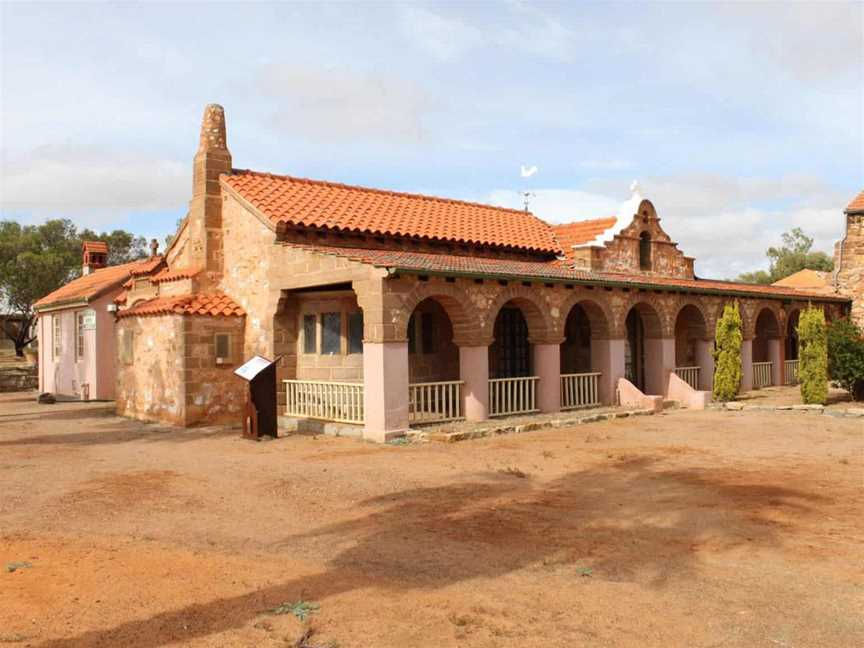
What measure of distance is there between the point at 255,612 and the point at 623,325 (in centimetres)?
1373

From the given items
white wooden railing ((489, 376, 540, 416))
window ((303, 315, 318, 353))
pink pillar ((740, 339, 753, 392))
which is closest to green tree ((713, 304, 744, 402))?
pink pillar ((740, 339, 753, 392))

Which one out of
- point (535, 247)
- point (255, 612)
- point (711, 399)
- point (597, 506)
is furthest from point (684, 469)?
point (535, 247)

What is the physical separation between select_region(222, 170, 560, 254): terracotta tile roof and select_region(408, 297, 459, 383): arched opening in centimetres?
211

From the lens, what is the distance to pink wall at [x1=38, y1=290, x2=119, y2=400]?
76.2ft

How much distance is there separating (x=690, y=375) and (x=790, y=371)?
592 centimetres

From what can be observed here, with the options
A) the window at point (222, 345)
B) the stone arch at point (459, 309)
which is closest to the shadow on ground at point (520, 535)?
the stone arch at point (459, 309)

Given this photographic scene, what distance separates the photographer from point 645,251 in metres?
21.8

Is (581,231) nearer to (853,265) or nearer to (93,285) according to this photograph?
(853,265)

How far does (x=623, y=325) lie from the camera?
17.1 meters

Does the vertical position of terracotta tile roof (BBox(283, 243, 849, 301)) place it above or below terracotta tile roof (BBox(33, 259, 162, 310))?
below

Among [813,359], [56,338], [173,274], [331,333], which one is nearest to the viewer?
[331,333]

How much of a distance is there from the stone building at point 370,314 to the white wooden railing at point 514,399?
6 cm

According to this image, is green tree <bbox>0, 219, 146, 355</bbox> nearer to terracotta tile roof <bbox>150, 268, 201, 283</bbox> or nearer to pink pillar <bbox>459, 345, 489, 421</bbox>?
terracotta tile roof <bbox>150, 268, 201, 283</bbox>

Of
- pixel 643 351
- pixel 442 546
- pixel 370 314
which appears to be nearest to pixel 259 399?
pixel 370 314
